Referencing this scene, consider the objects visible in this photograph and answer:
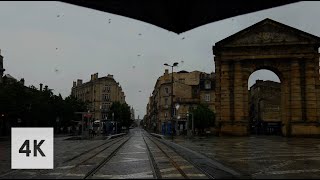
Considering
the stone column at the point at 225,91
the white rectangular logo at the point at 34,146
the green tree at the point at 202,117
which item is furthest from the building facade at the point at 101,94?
the white rectangular logo at the point at 34,146

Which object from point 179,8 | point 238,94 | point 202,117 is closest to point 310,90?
point 238,94

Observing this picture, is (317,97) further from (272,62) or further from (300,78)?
(272,62)

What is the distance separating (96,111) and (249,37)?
11771cm

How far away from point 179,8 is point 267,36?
6156cm

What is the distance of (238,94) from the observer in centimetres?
7144

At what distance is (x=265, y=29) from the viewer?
71.3 meters

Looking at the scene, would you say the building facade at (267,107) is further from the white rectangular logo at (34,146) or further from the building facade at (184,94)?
the white rectangular logo at (34,146)

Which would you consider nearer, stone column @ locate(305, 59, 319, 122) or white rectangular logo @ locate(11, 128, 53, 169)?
white rectangular logo @ locate(11, 128, 53, 169)

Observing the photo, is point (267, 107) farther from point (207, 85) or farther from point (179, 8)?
point (179, 8)

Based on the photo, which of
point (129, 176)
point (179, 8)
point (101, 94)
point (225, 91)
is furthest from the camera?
point (101, 94)

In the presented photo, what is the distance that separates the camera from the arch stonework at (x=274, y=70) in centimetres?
6994

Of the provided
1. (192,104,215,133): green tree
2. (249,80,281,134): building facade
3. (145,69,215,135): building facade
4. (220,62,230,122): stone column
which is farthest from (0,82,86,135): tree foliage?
(249,80,281,134): building facade

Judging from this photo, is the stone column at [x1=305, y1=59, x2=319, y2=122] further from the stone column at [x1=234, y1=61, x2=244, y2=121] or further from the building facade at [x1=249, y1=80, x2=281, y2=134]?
the building facade at [x1=249, y1=80, x2=281, y2=134]

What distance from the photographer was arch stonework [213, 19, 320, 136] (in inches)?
2753
